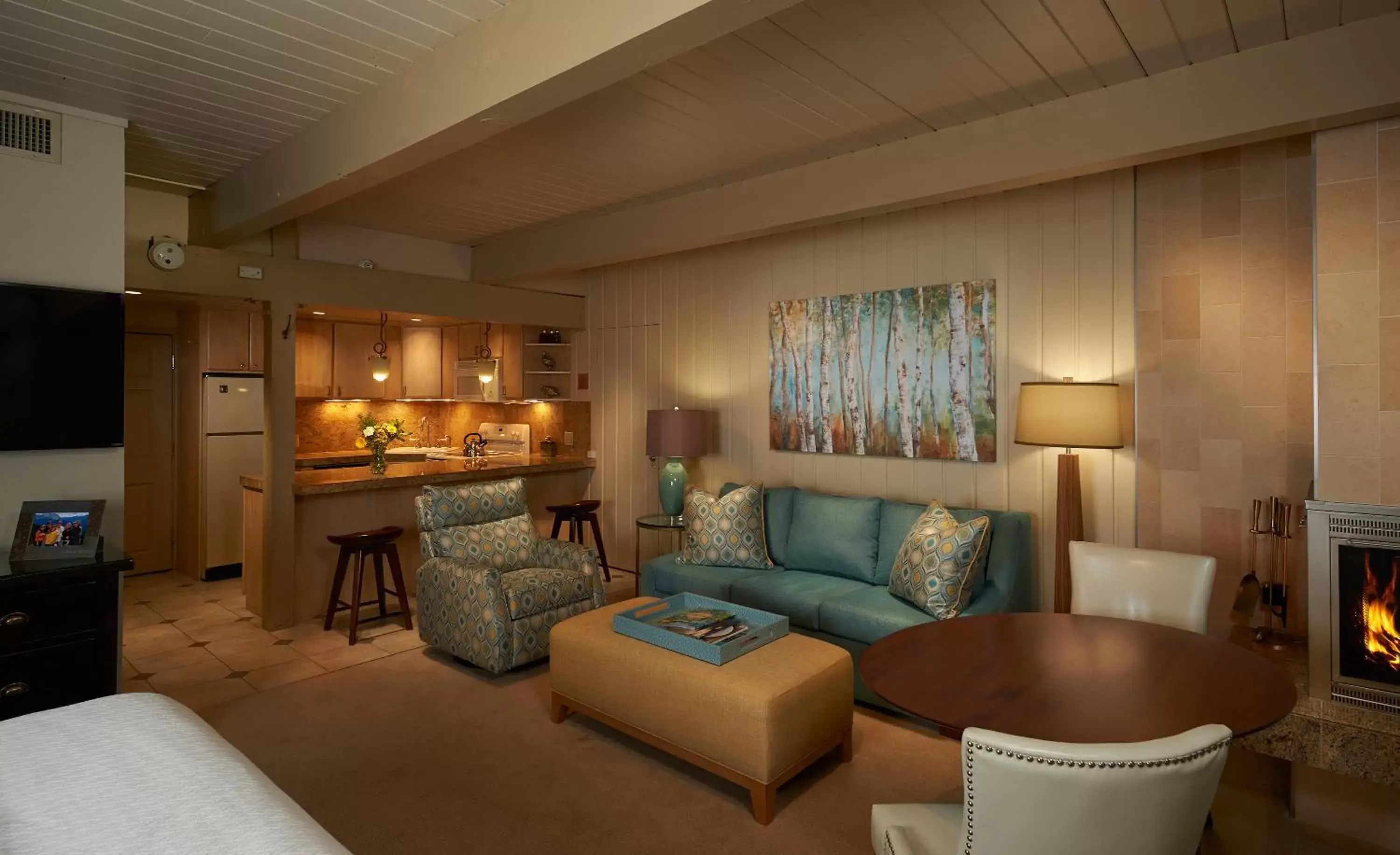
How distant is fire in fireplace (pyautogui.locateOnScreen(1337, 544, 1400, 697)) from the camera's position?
8.54ft

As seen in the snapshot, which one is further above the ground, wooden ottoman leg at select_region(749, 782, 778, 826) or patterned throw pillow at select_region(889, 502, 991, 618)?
patterned throw pillow at select_region(889, 502, 991, 618)

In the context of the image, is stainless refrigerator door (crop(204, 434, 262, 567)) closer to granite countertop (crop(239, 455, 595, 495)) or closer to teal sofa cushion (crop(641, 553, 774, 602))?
granite countertop (crop(239, 455, 595, 495))

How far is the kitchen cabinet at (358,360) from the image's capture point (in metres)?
6.92

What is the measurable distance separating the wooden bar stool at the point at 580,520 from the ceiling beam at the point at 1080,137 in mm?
2064

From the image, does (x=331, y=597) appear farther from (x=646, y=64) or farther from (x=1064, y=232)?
(x=1064, y=232)

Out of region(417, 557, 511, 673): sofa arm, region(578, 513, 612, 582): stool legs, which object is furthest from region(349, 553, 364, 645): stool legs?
region(578, 513, 612, 582): stool legs

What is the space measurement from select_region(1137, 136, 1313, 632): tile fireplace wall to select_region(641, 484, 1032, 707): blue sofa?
68cm

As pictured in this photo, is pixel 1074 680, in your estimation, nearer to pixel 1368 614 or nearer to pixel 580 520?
pixel 1368 614

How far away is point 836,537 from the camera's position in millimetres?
4355

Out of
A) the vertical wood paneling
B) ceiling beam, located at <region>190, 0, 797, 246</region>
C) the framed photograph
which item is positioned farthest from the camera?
the vertical wood paneling

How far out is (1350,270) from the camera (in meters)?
2.61

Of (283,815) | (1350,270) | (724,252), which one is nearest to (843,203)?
(724,252)

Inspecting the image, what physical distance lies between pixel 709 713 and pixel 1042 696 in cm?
128

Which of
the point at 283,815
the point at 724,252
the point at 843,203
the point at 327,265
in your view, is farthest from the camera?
the point at 724,252
